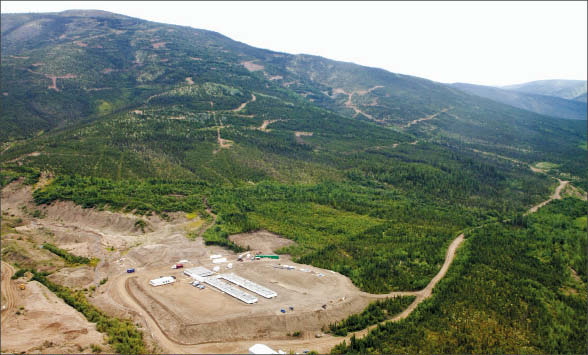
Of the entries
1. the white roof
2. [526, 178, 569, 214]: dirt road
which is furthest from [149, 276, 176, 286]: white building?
[526, 178, 569, 214]: dirt road

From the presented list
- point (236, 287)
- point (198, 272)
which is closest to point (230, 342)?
point (236, 287)

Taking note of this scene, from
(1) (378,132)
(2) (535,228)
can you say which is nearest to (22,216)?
(2) (535,228)

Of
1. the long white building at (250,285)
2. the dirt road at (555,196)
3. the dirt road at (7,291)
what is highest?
the dirt road at (555,196)

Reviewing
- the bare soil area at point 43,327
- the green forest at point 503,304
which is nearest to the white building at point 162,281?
the bare soil area at point 43,327

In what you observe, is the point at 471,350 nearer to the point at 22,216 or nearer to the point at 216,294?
the point at 216,294

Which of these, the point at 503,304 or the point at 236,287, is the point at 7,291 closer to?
the point at 236,287

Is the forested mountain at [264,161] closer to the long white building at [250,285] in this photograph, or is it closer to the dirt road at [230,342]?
the dirt road at [230,342]
